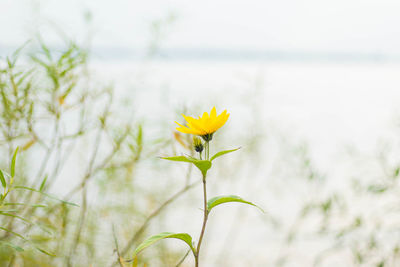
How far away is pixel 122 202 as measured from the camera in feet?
3.54

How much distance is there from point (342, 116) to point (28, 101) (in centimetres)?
184

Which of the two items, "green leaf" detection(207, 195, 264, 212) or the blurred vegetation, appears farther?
the blurred vegetation

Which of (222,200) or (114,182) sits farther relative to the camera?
(114,182)

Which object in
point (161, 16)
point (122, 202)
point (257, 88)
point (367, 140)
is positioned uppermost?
point (161, 16)

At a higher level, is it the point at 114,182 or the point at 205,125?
the point at 205,125

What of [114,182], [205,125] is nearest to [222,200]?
[205,125]

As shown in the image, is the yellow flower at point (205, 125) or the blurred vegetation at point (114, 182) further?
the blurred vegetation at point (114, 182)

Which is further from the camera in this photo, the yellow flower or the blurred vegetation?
the blurred vegetation

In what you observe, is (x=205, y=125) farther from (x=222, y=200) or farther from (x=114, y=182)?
(x=114, y=182)

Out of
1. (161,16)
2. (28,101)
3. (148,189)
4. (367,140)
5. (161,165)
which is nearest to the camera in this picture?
(28,101)

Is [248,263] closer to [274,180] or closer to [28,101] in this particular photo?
[274,180]

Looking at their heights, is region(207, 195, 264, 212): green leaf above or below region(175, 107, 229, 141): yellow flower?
below

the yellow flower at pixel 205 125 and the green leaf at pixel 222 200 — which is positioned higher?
the yellow flower at pixel 205 125

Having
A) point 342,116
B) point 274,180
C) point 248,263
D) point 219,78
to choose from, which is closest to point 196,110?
point 274,180
